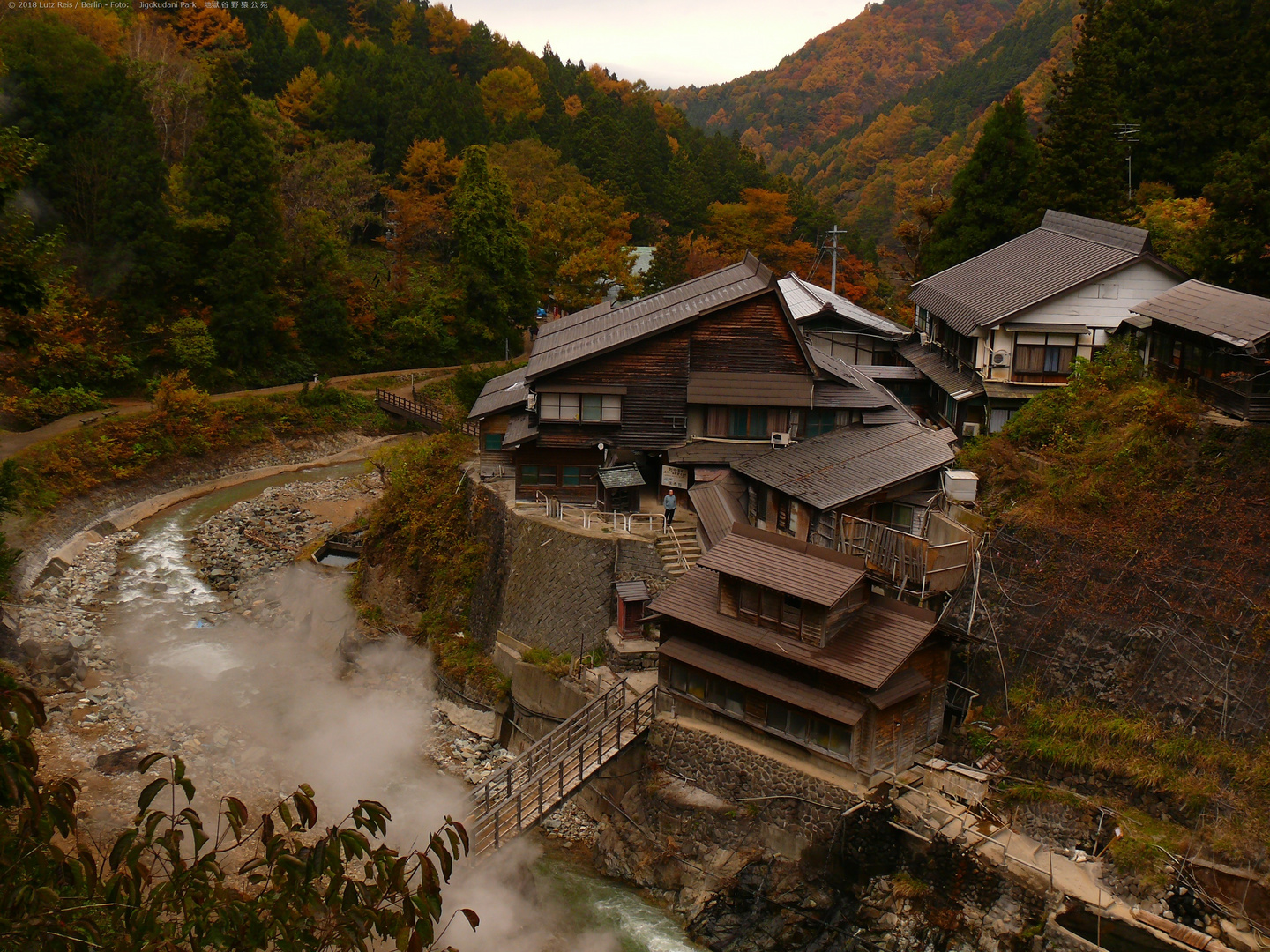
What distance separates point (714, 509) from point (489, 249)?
31.8 metres

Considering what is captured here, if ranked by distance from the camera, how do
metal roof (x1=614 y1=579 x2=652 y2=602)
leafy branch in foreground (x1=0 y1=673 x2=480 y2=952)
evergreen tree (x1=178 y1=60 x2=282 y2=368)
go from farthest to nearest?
evergreen tree (x1=178 y1=60 x2=282 y2=368)
metal roof (x1=614 y1=579 x2=652 y2=602)
leafy branch in foreground (x1=0 y1=673 x2=480 y2=952)

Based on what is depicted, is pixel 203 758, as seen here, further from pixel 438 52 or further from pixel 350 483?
pixel 438 52

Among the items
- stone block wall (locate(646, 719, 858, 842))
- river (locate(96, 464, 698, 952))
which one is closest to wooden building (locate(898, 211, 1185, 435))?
stone block wall (locate(646, 719, 858, 842))

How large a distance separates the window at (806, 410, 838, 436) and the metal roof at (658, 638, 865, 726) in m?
9.41

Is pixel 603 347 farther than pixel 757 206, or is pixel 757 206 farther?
pixel 757 206

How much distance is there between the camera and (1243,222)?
24.4 m

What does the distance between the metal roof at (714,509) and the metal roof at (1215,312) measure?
430 inches

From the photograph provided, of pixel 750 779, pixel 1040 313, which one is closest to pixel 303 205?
pixel 1040 313

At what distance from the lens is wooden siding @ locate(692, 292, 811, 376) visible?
27.3 meters

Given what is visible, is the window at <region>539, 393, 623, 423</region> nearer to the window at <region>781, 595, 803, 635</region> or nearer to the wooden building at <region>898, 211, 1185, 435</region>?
the window at <region>781, 595, 803, 635</region>

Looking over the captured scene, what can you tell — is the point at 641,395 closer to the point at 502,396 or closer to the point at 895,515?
the point at 502,396

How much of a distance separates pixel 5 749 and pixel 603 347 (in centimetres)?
2028

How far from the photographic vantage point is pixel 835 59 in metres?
136

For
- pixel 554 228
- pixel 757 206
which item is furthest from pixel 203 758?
pixel 757 206
